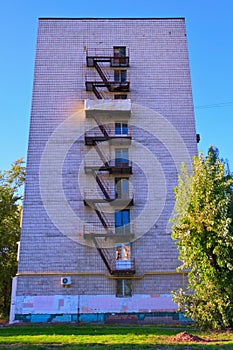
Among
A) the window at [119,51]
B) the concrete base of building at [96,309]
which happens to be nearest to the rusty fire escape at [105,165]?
the window at [119,51]

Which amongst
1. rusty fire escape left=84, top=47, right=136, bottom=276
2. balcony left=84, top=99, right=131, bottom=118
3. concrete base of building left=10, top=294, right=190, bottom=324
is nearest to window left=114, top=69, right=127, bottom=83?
rusty fire escape left=84, top=47, right=136, bottom=276

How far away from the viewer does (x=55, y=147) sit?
23.0 meters

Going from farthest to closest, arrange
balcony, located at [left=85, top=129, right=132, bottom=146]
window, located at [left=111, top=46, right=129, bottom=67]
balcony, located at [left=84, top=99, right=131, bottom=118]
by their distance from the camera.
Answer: window, located at [left=111, top=46, right=129, bottom=67] < balcony, located at [left=84, top=99, right=131, bottom=118] < balcony, located at [left=85, top=129, right=132, bottom=146]

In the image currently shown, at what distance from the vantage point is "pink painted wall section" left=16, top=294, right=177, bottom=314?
19422mm

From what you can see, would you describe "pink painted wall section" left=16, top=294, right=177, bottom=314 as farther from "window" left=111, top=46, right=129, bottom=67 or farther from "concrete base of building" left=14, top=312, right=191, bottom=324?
"window" left=111, top=46, right=129, bottom=67

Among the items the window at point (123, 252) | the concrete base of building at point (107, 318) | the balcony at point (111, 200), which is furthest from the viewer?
the balcony at point (111, 200)

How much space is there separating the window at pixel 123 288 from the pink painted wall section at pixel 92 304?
288mm

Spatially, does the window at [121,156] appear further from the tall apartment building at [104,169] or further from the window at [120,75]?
the window at [120,75]

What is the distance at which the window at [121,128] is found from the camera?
23.5 m

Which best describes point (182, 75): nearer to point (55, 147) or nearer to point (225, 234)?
point (55, 147)

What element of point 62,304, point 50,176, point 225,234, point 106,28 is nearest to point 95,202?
point 50,176

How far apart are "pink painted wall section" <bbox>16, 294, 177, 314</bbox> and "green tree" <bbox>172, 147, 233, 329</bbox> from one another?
4.79 metres

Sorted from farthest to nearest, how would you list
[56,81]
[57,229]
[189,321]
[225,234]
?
[56,81]
[57,229]
[189,321]
[225,234]

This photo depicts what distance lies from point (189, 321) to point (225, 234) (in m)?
7.59
